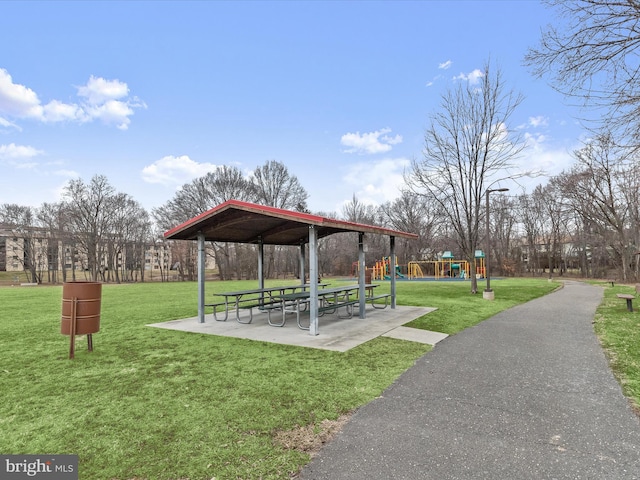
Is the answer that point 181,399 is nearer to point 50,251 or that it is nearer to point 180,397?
point 180,397

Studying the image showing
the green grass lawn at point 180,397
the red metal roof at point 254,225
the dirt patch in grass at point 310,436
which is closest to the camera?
the green grass lawn at point 180,397

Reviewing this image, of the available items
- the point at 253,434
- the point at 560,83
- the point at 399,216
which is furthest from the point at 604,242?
the point at 253,434

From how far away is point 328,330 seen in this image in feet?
24.7

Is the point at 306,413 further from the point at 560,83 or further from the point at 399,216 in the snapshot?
the point at 399,216

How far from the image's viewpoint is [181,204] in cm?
3659

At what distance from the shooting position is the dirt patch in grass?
268 cm

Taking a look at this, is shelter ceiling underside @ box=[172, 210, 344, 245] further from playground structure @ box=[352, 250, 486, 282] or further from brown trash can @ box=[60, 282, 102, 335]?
playground structure @ box=[352, 250, 486, 282]

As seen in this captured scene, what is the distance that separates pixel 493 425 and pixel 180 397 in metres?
3.10

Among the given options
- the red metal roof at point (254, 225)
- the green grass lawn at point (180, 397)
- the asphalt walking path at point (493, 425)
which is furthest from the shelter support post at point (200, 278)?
the asphalt walking path at point (493, 425)

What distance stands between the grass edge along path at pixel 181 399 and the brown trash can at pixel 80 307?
1.60 feet

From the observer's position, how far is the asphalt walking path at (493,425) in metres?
2.40

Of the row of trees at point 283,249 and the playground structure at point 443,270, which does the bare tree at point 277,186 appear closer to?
the row of trees at point 283,249

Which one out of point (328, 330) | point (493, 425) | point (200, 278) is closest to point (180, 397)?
point (493, 425)

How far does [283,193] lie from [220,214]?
31096 mm
